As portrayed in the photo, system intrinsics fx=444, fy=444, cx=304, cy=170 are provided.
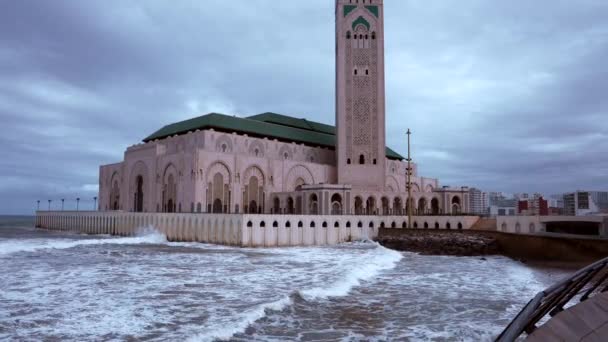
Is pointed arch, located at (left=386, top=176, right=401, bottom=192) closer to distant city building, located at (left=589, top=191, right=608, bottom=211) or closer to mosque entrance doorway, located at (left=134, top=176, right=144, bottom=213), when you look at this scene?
mosque entrance doorway, located at (left=134, top=176, right=144, bottom=213)

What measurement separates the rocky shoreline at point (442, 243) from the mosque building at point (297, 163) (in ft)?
41.3

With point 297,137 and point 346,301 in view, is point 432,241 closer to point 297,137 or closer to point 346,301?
point 346,301

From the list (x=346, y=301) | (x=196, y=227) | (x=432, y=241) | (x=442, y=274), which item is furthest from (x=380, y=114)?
(x=346, y=301)

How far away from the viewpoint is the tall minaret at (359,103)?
178 feet

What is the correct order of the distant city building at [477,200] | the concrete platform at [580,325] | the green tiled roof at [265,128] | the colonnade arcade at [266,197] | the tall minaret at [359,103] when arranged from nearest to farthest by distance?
the concrete platform at [580,325], the colonnade arcade at [266,197], the green tiled roof at [265,128], the tall minaret at [359,103], the distant city building at [477,200]

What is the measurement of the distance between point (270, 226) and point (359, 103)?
1000 inches

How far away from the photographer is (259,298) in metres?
14.0

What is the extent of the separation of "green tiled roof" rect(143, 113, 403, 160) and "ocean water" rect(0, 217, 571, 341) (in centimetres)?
2965

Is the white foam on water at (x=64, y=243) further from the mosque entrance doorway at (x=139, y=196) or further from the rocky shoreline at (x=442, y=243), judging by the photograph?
the rocky shoreline at (x=442, y=243)

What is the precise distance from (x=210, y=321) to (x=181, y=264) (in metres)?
12.6

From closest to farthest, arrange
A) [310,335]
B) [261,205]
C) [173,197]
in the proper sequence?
[310,335] < [173,197] < [261,205]

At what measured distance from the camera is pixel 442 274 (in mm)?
20031

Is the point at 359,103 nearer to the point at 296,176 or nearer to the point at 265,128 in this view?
the point at 296,176

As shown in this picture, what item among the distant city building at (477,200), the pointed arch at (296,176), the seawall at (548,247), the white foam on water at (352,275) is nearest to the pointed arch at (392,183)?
the pointed arch at (296,176)
